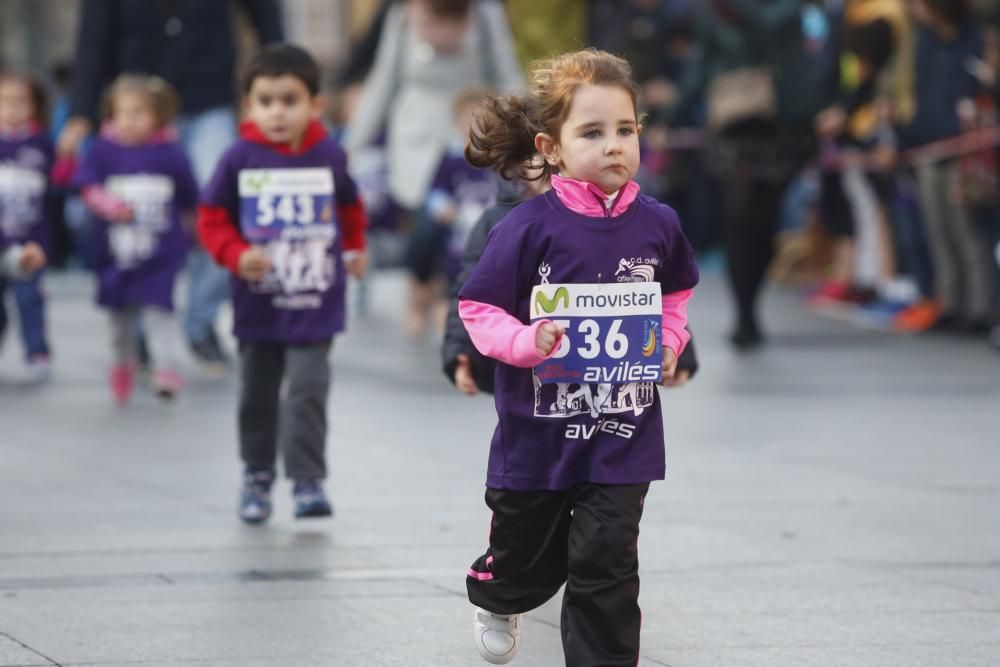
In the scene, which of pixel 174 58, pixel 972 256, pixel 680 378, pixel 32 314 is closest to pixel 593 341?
pixel 680 378

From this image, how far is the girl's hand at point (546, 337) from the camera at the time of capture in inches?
182

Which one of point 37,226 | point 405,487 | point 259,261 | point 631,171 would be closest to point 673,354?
point 631,171

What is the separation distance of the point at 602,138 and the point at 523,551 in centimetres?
88

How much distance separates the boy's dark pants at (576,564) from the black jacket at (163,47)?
681 centimetres

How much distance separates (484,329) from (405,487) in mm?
3266

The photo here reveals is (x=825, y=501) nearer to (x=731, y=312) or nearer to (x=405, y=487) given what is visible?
(x=405, y=487)

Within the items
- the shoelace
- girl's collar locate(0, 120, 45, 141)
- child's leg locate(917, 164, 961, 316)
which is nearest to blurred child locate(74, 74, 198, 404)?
girl's collar locate(0, 120, 45, 141)

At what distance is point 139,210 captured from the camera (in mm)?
11000

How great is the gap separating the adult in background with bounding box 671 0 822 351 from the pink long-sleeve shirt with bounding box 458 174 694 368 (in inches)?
338

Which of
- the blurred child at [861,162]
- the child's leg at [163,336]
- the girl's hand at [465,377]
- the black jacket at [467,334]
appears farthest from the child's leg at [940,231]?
the girl's hand at [465,377]

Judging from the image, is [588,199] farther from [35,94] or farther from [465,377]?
[35,94]

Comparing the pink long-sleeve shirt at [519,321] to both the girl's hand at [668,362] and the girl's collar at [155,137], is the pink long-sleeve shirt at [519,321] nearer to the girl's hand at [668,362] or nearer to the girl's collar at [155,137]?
the girl's hand at [668,362]

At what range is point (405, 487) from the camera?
7.98m

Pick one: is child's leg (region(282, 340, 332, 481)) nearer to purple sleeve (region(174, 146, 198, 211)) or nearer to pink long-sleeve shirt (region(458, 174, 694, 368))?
pink long-sleeve shirt (region(458, 174, 694, 368))
